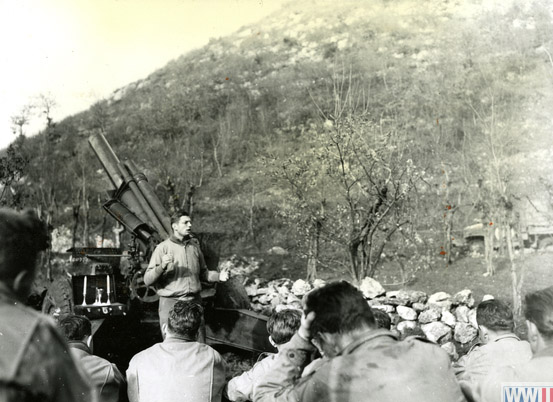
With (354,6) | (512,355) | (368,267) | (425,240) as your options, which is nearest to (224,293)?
(368,267)

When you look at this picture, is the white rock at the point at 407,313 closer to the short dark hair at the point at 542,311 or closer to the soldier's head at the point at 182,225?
the soldier's head at the point at 182,225

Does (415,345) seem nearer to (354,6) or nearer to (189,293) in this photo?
(189,293)

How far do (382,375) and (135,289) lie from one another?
4491 mm

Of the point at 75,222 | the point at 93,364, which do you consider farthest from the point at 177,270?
the point at 75,222

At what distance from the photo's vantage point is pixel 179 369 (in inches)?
105

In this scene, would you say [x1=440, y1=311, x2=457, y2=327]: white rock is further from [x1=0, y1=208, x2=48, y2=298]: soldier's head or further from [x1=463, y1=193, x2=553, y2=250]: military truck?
[x1=0, y1=208, x2=48, y2=298]: soldier's head

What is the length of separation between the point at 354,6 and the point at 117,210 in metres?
16.3

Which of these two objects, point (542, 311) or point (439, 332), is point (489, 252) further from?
point (542, 311)

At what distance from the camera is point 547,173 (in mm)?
10320

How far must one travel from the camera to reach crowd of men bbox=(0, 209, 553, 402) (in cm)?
106

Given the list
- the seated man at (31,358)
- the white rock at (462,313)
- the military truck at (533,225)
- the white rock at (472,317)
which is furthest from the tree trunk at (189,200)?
the seated man at (31,358)

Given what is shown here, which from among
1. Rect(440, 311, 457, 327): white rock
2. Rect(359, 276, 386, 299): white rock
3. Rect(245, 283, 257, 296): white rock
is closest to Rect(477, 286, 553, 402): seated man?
Rect(440, 311, 457, 327): white rock

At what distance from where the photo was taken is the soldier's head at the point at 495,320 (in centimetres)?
260

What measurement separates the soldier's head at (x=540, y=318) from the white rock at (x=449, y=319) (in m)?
4.75
